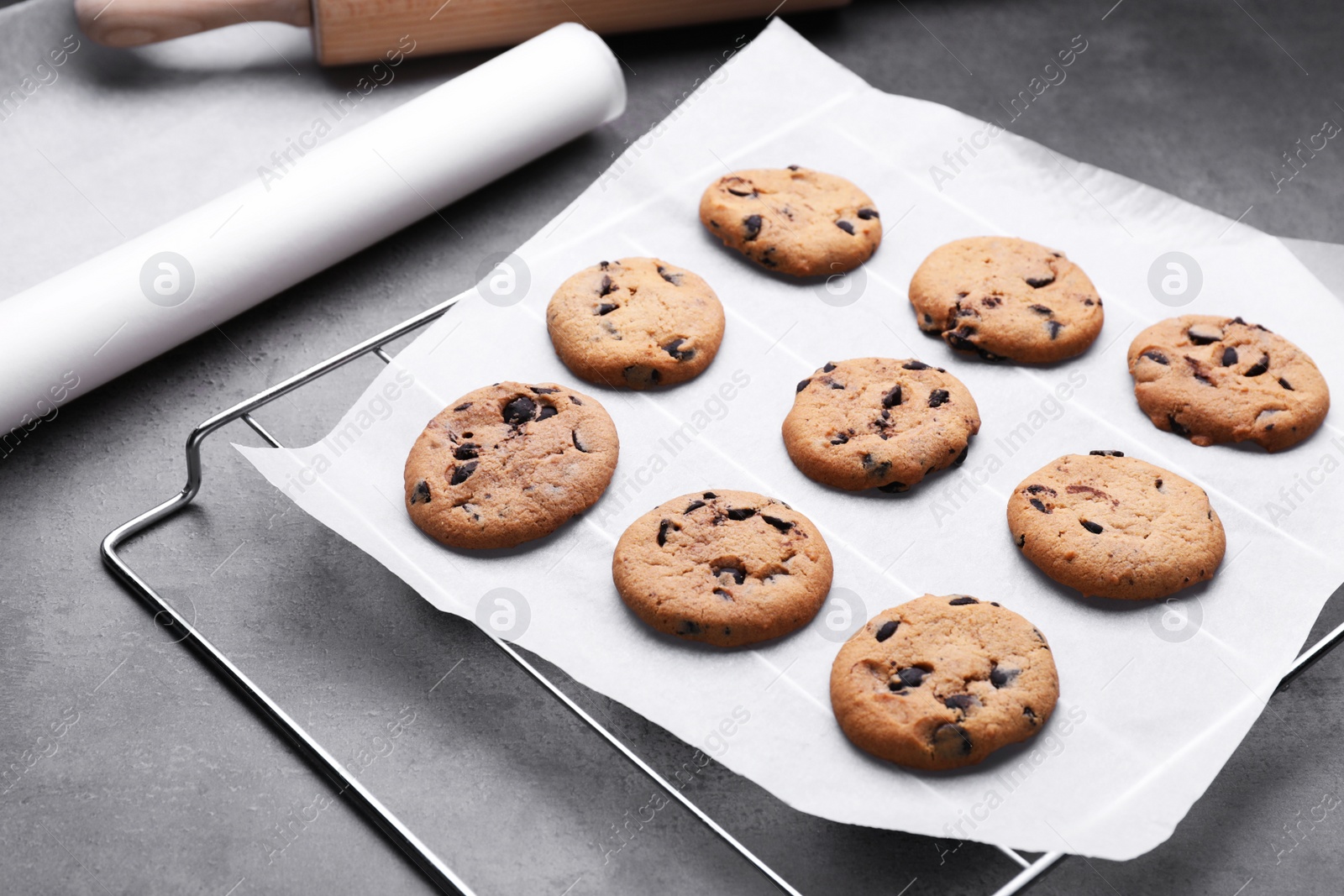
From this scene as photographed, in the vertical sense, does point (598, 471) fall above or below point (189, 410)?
above

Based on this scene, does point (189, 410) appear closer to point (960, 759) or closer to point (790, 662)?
point (790, 662)

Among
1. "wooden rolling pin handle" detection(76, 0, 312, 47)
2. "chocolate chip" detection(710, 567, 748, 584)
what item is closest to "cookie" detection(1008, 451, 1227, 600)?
"chocolate chip" detection(710, 567, 748, 584)

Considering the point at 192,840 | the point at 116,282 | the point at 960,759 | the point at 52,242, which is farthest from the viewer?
the point at 52,242

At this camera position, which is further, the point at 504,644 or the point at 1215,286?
the point at 1215,286

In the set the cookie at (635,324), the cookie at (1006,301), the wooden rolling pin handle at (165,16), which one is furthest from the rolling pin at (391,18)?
the cookie at (1006,301)

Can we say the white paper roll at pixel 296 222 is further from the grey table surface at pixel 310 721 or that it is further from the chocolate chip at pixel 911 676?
the chocolate chip at pixel 911 676

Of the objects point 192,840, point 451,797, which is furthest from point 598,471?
point 192,840

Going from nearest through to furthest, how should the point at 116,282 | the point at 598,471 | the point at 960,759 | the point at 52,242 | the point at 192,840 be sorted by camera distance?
1. the point at 960,759
2. the point at 192,840
3. the point at 598,471
4. the point at 116,282
5. the point at 52,242

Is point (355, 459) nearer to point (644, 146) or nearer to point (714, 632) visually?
point (714, 632)
